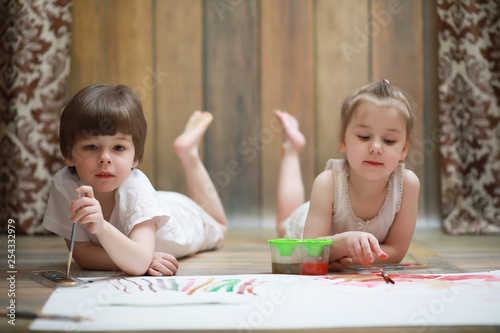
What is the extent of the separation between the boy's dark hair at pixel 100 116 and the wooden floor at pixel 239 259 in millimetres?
283

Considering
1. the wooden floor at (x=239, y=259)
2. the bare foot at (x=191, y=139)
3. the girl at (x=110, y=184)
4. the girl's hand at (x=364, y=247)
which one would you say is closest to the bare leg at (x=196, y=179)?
the bare foot at (x=191, y=139)

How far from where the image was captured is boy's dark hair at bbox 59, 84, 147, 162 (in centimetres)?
123

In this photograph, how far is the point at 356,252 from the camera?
119 cm

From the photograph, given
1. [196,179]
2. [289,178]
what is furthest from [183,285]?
[289,178]

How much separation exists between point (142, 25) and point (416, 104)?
1.06m

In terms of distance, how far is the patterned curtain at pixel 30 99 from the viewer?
7.09ft

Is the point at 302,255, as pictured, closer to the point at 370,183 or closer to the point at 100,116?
the point at 370,183

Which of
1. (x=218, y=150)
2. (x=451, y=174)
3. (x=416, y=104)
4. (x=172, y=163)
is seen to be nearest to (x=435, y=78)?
(x=416, y=104)

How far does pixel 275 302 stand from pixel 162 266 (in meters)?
0.37

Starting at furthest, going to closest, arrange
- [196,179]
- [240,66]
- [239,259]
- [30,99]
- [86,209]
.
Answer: [240,66]
[30,99]
[196,179]
[239,259]
[86,209]

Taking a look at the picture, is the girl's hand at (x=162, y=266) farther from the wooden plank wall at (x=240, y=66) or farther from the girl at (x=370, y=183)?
the wooden plank wall at (x=240, y=66)

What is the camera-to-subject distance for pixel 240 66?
7.64ft

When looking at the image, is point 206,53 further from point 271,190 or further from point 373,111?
point 373,111

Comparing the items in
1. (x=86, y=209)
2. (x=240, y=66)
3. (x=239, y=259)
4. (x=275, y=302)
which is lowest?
(x=239, y=259)
